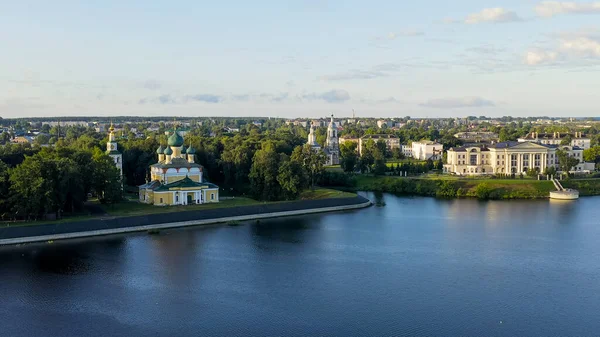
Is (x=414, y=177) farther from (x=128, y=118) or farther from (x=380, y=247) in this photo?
(x=128, y=118)

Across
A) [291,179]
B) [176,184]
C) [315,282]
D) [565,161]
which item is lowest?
[315,282]

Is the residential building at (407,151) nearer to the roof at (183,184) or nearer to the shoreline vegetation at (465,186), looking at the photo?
the shoreline vegetation at (465,186)

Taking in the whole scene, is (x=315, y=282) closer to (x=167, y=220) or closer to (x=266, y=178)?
(x=167, y=220)

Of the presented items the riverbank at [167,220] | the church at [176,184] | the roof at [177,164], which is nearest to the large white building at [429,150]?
the riverbank at [167,220]

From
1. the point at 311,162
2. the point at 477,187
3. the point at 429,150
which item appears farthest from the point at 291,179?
the point at 429,150

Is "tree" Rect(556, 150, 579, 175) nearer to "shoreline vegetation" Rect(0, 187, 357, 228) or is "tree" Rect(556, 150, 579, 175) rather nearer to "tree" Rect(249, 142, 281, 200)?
"shoreline vegetation" Rect(0, 187, 357, 228)

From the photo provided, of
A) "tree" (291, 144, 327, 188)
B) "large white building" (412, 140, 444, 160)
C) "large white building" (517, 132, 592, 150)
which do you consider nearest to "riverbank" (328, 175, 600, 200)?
"tree" (291, 144, 327, 188)
